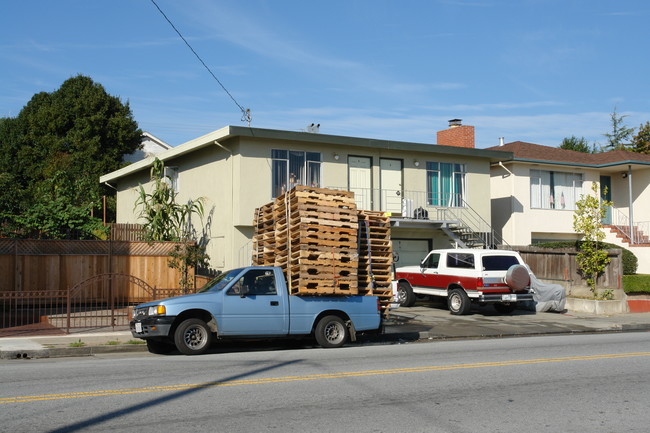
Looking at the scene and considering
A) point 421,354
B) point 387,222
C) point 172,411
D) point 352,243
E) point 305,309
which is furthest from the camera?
point 387,222

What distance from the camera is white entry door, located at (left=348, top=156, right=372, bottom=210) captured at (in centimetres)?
2480

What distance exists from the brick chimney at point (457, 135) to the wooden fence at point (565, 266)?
614 cm

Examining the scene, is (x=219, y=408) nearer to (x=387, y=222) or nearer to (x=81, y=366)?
(x=81, y=366)

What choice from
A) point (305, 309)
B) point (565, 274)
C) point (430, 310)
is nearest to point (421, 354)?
point (305, 309)

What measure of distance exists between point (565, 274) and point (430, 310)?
537 cm

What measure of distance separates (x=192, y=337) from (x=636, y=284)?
1780 cm

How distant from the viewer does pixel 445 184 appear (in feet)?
88.0

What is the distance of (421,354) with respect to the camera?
12.6m

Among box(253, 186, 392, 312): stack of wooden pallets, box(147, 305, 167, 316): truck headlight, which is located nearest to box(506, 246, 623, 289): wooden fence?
box(253, 186, 392, 312): stack of wooden pallets

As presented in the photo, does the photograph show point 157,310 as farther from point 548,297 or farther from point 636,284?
point 636,284

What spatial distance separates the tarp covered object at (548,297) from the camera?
2205 centimetres

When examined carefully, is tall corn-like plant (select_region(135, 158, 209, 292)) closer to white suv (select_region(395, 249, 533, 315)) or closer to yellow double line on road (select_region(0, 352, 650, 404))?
white suv (select_region(395, 249, 533, 315))

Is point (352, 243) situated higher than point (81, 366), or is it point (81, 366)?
point (352, 243)

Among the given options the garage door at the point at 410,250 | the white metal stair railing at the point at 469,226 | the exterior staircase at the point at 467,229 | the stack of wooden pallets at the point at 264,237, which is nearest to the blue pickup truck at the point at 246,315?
the stack of wooden pallets at the point at 264,237
